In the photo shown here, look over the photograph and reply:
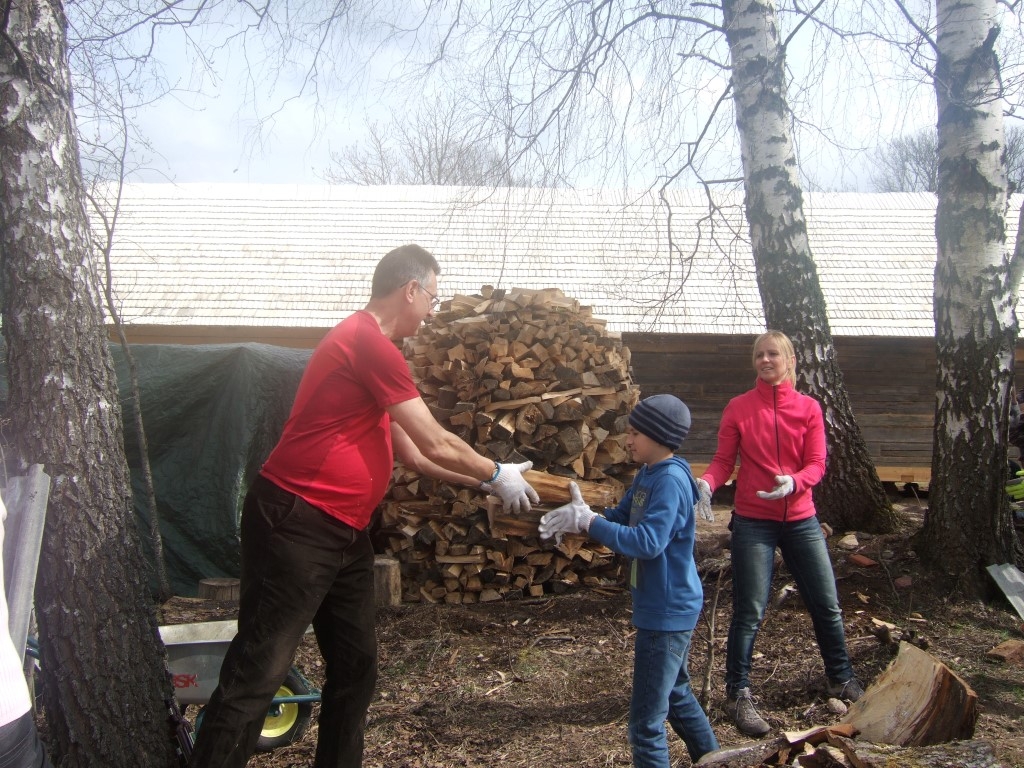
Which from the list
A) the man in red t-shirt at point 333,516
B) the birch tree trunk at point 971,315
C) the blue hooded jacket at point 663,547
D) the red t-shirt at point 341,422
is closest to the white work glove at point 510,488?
the man in red t-shirt at point 333,516

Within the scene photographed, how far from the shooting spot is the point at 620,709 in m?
3.85

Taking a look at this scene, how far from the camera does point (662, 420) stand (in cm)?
283

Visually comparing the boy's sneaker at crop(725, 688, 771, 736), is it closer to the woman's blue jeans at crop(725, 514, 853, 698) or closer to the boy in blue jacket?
the woman's blue jeans at crop(725, 514, 853, 698)

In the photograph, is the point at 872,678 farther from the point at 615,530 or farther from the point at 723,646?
the point at 615,530

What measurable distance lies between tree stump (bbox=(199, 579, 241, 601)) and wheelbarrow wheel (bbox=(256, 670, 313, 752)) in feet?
7.71

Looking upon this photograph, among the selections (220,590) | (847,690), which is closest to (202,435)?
(220,590)

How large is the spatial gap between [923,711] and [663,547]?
130cm

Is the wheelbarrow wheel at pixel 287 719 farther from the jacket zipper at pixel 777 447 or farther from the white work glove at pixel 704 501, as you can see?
the jacket zipper at pixel 777 447

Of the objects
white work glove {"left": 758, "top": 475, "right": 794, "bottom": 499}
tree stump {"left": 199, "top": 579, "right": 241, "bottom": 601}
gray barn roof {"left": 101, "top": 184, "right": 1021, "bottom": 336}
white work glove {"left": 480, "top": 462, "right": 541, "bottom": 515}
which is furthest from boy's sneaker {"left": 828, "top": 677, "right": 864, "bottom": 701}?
gray barn roof {"left": 101, "top": 184, "right": 1021, "bottom": 336}

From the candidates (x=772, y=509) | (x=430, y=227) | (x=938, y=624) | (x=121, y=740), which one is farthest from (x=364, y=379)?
(x=430, y=227)

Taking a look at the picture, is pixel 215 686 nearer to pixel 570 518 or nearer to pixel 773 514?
pixel 570 518

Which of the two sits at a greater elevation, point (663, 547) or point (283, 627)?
point (663, 547)

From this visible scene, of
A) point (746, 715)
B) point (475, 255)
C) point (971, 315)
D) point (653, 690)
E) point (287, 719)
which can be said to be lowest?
point (287, 719)

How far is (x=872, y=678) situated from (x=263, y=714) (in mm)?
2942
